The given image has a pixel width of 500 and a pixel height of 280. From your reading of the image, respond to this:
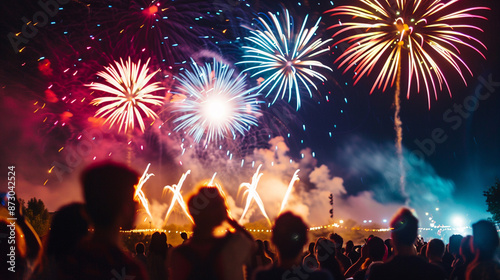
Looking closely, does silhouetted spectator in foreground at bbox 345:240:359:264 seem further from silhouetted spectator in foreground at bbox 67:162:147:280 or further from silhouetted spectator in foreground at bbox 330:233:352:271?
silhouetted spectator in foreground at bbox 67:162:147:280

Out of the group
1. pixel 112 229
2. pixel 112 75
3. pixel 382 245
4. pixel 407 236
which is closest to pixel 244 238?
pixel 112 229

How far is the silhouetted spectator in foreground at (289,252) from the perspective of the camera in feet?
11.2

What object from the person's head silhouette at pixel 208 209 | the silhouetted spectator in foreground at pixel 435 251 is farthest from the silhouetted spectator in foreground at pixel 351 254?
the person's head silhouette at pixel 208 209

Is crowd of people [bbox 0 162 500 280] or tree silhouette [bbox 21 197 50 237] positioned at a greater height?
tree silhouette [bbox 21 197 50 237]

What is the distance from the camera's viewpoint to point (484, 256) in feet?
15.6

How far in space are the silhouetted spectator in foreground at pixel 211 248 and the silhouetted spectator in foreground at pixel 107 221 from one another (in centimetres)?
111

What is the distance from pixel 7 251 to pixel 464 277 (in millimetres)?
5406

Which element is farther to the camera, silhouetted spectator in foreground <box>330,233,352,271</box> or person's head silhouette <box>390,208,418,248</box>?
silhouetted spectator in foreground <box>330,233,352,271</box>

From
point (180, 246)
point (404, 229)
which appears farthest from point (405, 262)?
point (180, 246)

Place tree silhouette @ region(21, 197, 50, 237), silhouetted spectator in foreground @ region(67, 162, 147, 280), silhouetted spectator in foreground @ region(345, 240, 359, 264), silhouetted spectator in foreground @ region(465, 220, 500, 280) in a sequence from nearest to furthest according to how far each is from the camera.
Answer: silhouetted spectator in foreground @ region(67, 162, 147, 280) < silhouetted spectator in foreground @ region(465, 220, 500, 280) < silhouetted spectator in foreground @ region(345, 240, 359, 264) < tree silhouette @ region(21, 197, 50, 237)

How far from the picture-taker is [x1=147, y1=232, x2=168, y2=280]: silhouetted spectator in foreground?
8.55m

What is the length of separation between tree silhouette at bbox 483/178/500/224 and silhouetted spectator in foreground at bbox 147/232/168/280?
50.7 m

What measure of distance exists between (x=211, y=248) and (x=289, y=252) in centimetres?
68

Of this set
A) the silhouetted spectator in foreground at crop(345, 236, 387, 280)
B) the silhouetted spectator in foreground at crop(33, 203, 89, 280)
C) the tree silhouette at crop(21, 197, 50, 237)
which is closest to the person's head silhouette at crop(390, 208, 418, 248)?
the silhouetted spectator in foreground at crop(345, 236, 387, 280)
